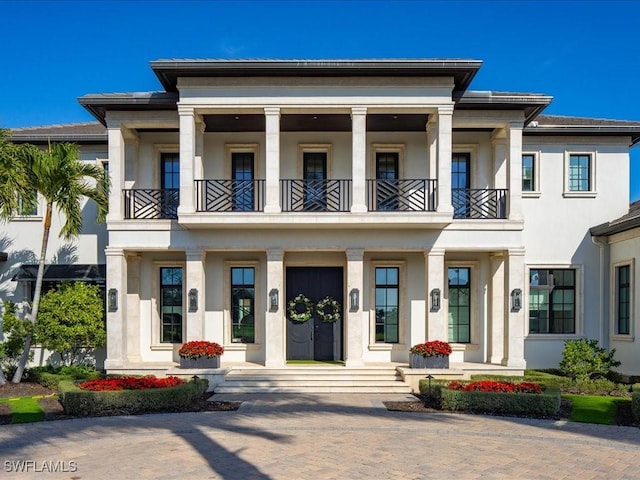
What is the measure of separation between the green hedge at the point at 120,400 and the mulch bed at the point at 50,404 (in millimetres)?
183

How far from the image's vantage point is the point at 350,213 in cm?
1543

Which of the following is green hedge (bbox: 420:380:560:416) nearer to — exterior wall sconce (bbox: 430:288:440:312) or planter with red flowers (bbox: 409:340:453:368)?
planter with red flowers (bbox: 409:340:453:368)

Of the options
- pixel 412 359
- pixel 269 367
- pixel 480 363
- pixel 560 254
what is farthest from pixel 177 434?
pixel 560 254

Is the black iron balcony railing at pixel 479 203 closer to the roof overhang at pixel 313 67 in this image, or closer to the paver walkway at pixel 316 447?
the roof overhang at pixel 313 67

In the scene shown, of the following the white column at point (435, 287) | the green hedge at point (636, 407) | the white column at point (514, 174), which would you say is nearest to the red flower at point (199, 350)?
the white column at point (435, 287)

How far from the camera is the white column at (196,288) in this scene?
15.8 m

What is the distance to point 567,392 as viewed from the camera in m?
14.5

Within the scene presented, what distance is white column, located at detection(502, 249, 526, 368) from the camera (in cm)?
1606

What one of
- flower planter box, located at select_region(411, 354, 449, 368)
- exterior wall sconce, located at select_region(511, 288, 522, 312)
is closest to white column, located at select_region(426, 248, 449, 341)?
flower planter box, located at select_region(411, 354, 449, 368)

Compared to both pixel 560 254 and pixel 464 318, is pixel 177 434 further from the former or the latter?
pixel 560 254

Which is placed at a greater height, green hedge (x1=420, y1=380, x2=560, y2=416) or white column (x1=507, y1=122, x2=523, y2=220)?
white column (x1=507, y1=122, x2=523, y2=220)

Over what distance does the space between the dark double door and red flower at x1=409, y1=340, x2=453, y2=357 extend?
336cm

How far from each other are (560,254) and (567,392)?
5471 millimetres

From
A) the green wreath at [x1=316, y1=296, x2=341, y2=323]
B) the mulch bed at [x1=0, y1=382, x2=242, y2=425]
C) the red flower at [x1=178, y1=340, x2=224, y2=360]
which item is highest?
the green wreath at [x1=316, y1=296, x2=341, y2=323]
